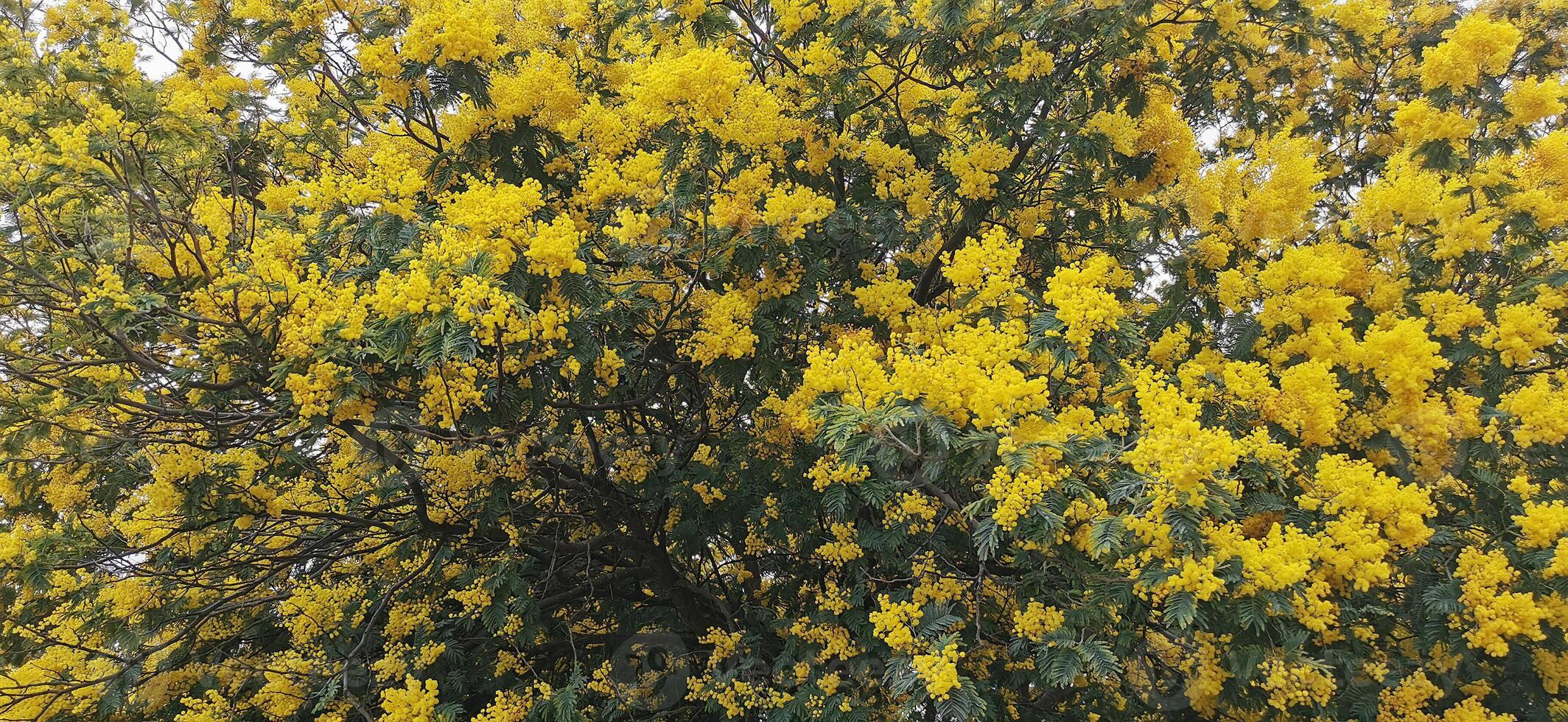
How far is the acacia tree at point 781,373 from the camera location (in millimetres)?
3018

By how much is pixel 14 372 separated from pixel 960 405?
3.67 meters

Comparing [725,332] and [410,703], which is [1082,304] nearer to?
[725,332]

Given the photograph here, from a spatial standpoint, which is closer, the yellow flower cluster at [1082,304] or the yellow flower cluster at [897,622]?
the yellow flower cluster at [1082,304]

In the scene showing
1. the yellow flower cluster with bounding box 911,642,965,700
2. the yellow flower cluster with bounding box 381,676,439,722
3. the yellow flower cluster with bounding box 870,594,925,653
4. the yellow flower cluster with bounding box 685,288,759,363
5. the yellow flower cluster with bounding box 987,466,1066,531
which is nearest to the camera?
the yellow flower cluster with bounding box 987,466,1066,531

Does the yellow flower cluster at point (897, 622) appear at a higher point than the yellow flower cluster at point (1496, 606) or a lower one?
higher

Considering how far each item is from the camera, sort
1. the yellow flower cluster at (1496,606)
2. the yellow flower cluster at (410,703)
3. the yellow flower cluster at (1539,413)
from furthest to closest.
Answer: the yellow flower cluster at (410,703)
the yellow flower cluster at (1539,413)
the yellow flower cluster at (1496,606)

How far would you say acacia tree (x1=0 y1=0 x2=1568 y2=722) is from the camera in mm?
3018

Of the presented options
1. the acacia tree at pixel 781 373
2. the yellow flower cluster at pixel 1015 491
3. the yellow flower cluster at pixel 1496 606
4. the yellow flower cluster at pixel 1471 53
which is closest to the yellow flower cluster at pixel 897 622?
the acacia tree at pixel 781 373

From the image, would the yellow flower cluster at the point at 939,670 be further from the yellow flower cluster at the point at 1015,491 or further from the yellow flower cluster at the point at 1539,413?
the yellow flower cluster at the point at 1539,413

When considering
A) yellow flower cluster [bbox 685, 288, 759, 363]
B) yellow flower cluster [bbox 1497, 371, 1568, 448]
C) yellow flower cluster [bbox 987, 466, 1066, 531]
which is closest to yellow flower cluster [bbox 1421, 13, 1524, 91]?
yellow flower cluster [bbox 1497, 371, 1568, 448]

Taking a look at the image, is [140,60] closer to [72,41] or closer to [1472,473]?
[72,41]

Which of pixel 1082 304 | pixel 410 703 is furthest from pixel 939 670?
pixel 410 703

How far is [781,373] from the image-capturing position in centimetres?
421

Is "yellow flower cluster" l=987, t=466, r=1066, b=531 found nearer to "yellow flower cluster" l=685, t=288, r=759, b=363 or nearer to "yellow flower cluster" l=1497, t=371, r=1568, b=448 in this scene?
"yellow flower cluster" l=685, t=288, r=759, b=363
